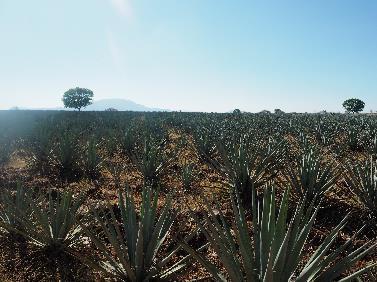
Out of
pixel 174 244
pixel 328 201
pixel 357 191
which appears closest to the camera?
pixel 174 244

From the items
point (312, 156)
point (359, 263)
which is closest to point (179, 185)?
point (312, 156)

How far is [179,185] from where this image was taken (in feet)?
24.7

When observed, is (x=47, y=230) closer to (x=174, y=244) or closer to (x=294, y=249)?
(x=174, y=244)

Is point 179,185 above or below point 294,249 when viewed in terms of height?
below

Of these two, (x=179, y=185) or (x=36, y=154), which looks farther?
(x=36, y=154)

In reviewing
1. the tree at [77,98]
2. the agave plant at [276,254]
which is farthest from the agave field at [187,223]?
the tree at [77,98]

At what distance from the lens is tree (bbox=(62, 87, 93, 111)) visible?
77125 mm

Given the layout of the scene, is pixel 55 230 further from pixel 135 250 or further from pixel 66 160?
pixel 66 160

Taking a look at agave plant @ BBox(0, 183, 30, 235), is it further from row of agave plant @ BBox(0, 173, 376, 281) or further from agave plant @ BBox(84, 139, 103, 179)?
agave plant @ BBox(84, 139, 103, 179)

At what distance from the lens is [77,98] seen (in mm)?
78312

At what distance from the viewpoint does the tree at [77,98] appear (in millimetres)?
77125

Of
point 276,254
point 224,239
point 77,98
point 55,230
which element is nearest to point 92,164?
point 55,230

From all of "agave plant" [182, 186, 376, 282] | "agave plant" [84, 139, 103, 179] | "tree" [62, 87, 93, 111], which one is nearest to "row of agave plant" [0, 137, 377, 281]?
"agave plant" [182, 186, 376, 282]

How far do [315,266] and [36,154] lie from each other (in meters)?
9.24
